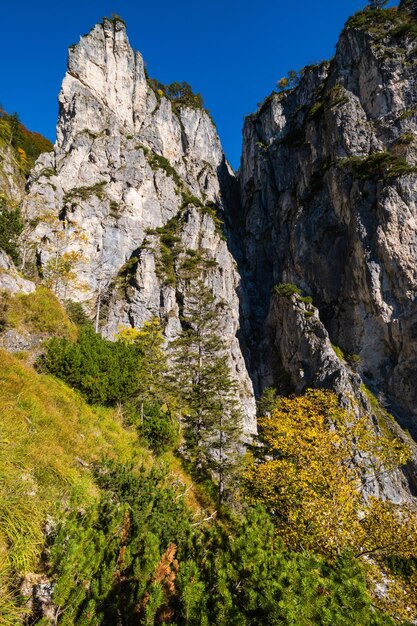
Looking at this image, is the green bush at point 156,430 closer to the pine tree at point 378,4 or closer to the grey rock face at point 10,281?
the grey rock face at point 10,281

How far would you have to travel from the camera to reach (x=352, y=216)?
175 ft

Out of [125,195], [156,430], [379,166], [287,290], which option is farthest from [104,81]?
[156,430]

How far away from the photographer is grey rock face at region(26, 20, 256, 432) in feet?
159

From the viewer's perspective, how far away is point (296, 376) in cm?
5050

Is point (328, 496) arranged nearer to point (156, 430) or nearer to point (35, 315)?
point (156, 430)

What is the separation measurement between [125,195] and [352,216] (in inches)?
1597

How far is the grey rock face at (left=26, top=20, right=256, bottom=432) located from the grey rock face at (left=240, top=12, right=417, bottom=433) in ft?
35.7

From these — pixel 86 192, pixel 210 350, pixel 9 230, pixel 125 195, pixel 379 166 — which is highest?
pixel 379 166

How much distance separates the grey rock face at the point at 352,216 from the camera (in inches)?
1850

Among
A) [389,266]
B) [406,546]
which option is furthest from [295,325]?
[406,546]

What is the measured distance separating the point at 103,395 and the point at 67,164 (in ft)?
192

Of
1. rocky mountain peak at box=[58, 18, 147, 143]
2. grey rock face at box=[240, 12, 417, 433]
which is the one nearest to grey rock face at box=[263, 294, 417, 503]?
grey rock face at box=[240, 12, 417, 433]

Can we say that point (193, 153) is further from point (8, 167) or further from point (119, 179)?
point (8, 167)

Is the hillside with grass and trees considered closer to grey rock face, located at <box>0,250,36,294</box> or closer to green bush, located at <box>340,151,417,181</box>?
grey rock face, located at <box>0,250,36,294</box>
